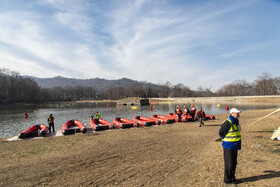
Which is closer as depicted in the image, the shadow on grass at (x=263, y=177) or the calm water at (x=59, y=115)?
the shadow on grass at (x=263, y=177)

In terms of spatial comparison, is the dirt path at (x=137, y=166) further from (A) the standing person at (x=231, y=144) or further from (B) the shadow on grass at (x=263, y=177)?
(A) the standing person at (x=231, y=144)

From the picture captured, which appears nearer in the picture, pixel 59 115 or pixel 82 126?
pixel 82 126

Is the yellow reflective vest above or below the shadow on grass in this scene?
above

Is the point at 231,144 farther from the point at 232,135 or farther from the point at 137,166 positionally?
the point at 137,166

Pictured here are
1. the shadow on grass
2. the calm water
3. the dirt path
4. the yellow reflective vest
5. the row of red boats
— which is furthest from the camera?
the calm water

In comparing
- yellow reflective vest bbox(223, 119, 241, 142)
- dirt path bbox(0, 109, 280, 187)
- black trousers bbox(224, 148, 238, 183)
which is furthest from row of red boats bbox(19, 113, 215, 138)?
yellow reflective vest bbox(223, 119, 241, 142)

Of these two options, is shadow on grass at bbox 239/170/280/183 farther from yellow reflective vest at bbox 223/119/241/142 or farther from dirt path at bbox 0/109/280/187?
yellow reflective vest at bbox 223/119/241/142

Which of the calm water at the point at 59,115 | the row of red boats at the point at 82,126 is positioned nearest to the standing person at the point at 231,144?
the row of red boats at the point at 82,126

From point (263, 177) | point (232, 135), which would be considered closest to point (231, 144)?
point (232, 135)

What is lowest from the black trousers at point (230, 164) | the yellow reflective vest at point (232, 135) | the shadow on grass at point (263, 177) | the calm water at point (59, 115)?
the calm water at point (59, 115)

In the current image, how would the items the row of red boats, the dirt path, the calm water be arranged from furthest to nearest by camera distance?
1. the calm water
2. the row of red boats
3. the dirt path

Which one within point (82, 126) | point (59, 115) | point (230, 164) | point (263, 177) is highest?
point (230, 164)

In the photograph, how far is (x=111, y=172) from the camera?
6199 mm

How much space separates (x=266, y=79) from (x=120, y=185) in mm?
115299
